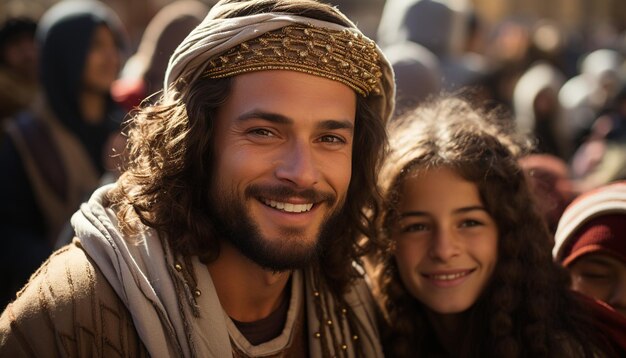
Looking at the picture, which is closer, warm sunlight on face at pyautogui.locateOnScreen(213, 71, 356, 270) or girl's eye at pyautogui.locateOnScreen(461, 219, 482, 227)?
warm sunlight on face at pyautogui.locateOnScreen(213, 71, 356, 270)

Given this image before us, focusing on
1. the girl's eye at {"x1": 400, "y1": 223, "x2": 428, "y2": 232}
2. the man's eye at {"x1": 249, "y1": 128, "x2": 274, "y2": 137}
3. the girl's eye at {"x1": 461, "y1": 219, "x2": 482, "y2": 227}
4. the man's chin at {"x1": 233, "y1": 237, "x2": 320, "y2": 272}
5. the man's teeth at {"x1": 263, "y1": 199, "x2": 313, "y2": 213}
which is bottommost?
the man's chin at {"x1": 233, "y1": 237, "x2": 320, "y2": 272}

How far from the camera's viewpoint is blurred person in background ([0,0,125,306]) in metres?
4.93

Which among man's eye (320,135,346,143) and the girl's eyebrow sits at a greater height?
man's eye (320,135,346,143)

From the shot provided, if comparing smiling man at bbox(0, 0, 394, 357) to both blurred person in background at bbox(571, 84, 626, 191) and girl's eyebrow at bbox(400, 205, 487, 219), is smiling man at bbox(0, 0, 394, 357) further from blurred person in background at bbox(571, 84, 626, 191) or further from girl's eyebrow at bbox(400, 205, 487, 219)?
blurred person in background at bbox(571, 84, 626, 191)

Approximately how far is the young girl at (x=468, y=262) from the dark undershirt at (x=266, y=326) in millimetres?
487

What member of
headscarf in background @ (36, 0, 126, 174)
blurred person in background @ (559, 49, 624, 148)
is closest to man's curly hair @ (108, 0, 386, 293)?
headscarf in background @ (36, 0, 126, 174)

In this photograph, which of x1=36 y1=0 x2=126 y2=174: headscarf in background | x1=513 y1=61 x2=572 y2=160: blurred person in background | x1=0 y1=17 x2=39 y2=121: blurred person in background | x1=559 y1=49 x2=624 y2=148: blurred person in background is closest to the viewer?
x1=36 y1=0 x2=126 y2=174: headscarf in background

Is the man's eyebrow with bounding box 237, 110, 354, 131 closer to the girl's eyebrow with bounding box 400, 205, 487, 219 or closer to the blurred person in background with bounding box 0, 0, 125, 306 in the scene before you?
the girl's eyebrow with bounding box 400, 205, 487, 219

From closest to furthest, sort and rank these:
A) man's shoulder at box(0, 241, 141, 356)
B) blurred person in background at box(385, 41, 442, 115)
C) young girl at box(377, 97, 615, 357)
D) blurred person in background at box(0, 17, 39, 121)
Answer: man's shoulder at box(0, 241, 141, 356) → young girl at box(377, 97, 615, 357) → blurred person in background at box(385, 41, 442, 115) → blurred person in background at box(0, 17, 39, 121)

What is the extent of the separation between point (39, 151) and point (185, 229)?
2714 millimetres

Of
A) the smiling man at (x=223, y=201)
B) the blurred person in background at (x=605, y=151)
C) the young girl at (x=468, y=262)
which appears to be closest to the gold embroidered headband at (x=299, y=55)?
the smiling man at (x=223, y=201)

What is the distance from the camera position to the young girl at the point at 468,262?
3.32 meters

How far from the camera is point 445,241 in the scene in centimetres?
332

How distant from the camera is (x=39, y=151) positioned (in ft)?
17.6
